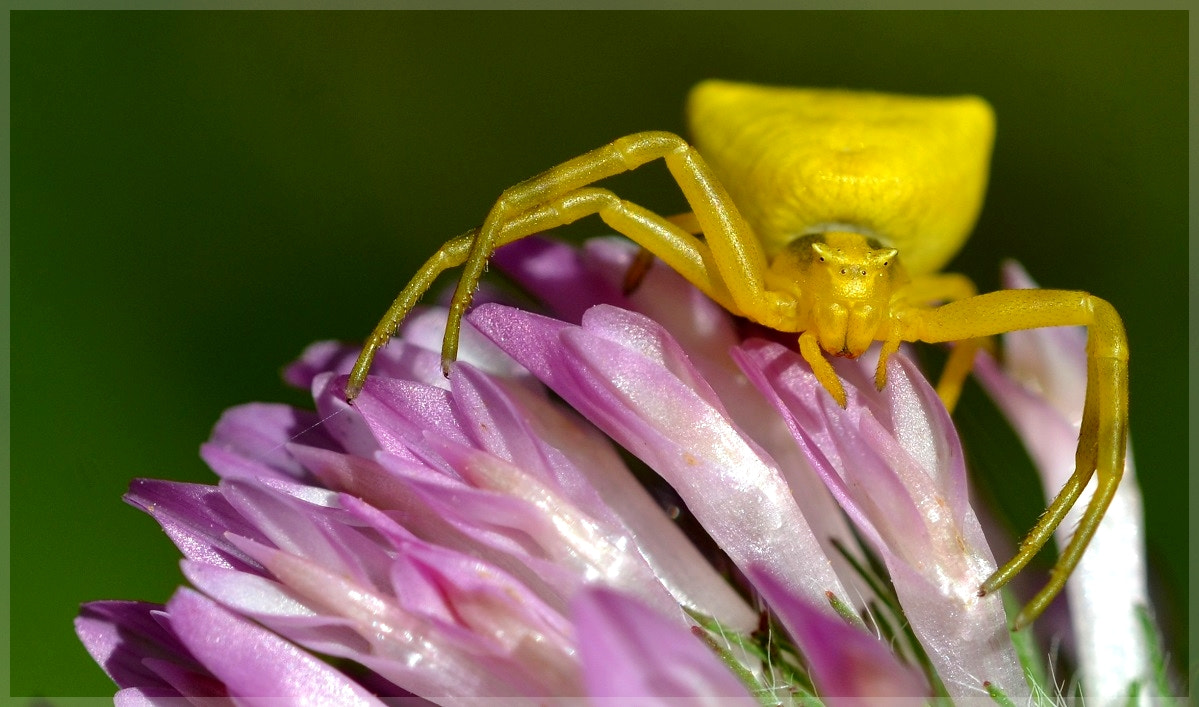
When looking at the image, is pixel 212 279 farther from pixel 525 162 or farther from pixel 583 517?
pixel 583 517

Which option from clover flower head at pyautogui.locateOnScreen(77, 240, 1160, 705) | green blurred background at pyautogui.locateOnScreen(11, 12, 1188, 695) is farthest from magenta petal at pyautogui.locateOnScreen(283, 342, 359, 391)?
green blurred background at pyautogui.locateOnScreen(11, 12, 1188, 695)

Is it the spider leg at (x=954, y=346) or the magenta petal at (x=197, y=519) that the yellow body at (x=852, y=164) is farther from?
the magenta petal at (x=197, y=519)

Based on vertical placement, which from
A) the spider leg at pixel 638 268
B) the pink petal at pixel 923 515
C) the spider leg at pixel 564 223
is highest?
the spider leg at pixel 564 223

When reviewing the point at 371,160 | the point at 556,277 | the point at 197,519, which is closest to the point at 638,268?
Answer: the point at 556,277

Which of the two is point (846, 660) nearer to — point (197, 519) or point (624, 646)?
point (624, 646)

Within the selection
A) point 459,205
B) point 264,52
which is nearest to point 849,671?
point 459,205

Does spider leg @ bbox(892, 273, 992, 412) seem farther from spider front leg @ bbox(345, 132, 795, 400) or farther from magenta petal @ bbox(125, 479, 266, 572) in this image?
magenta petal @ bbox(125, 479, 266, 572)

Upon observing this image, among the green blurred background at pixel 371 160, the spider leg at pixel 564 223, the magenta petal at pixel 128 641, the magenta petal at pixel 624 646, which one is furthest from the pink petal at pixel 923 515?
the green blurred background at pixel 371 160

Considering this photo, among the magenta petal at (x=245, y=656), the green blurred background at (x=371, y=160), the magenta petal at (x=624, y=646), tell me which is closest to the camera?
the magenta petal at (x=624, y=646)
